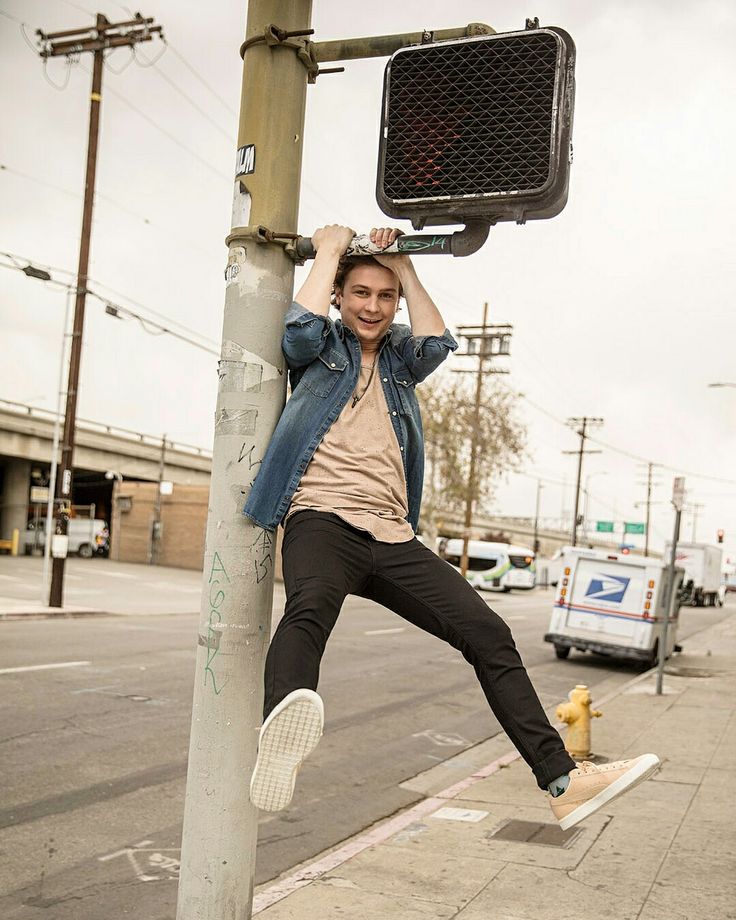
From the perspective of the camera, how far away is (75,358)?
21.5 meters

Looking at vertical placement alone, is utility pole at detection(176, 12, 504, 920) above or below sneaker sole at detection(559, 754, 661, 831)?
above

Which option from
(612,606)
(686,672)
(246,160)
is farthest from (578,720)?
(612,606)

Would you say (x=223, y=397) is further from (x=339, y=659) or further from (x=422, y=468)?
(x=339, y=659)

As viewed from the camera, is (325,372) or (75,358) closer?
(325,372)

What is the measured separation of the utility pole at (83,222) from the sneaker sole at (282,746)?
18.4 metres

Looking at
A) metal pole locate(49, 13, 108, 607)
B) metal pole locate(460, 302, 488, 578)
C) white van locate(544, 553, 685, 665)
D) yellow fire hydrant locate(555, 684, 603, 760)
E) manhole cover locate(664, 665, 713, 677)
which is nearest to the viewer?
yellow fire hydrant locate(555, 684, 603, 760)

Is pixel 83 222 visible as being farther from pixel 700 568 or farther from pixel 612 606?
pixel 700 568

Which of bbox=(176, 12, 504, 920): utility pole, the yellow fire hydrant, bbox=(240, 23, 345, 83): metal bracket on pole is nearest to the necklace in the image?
bbox=(176, 12, 504, 920): utility pole

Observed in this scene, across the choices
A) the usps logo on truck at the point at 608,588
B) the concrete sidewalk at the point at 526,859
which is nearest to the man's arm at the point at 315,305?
the concrete sidewalk at the point at 526,859

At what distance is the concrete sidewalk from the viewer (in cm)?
464

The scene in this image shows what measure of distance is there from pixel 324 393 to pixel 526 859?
11.7 ft

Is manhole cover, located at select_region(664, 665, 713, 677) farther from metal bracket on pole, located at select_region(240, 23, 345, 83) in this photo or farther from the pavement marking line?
metal bracket on pole, located at select_region(240, 23, 345, 83)

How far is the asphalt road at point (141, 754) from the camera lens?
5.35m

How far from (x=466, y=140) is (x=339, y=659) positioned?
1299 centimetres
